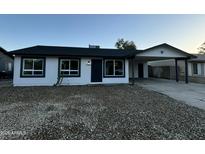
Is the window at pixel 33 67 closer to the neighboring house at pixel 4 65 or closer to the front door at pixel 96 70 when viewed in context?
the front door at pixel 96 70

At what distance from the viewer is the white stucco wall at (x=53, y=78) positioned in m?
10.9

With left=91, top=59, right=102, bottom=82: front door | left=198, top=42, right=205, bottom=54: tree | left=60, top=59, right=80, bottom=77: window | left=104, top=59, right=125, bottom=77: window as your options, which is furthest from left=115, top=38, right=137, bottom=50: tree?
left=60, top=59, right=80, bottom=77: window

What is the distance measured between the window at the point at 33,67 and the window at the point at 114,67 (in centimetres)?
555

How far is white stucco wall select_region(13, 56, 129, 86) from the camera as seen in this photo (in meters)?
10.9

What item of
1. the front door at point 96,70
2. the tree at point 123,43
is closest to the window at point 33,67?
the front door at point 96,70

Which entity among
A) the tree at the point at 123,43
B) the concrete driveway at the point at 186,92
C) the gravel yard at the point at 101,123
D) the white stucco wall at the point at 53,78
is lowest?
the gravel yard at the point at 101,123

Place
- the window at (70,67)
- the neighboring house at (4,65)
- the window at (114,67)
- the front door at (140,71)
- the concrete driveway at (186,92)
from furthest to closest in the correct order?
1. the front door at (140,71)
2. the neighboring house at (4,65)
3. the window at (114,67)
4. the window at (70,67)
5. the concrete driveway at (186,92)

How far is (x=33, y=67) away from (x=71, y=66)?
10.1 feet

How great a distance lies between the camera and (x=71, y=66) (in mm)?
11984

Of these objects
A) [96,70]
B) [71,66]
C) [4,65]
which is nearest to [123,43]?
[4,65]
